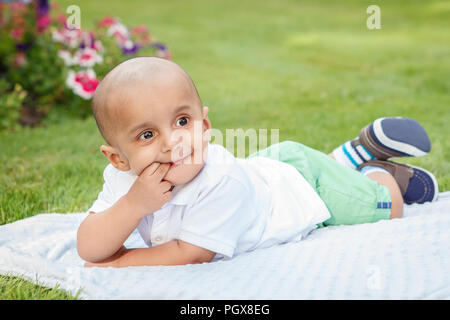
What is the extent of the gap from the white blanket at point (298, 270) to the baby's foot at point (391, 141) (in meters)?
0.46

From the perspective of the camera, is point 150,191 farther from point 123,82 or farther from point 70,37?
point 70,37

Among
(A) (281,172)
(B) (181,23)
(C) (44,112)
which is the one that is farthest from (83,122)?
(B) (181,23)

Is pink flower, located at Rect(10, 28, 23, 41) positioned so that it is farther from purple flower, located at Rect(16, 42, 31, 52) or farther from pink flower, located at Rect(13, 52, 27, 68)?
pink flower, located at Rect(13, 52, 27, 68)

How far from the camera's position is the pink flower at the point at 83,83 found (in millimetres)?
4586

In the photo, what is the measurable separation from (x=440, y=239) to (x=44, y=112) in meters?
4.07

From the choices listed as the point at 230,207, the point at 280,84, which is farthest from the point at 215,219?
the point at 280,84

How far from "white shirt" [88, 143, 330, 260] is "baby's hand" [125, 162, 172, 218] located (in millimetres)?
84

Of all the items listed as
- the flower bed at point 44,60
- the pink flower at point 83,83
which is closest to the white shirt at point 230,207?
the pink flower at point 83,83

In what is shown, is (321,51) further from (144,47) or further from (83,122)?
(83,122)

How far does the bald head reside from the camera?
62.2 inches

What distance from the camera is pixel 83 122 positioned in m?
4.71

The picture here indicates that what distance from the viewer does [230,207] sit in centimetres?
176

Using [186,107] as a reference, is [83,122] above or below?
below
